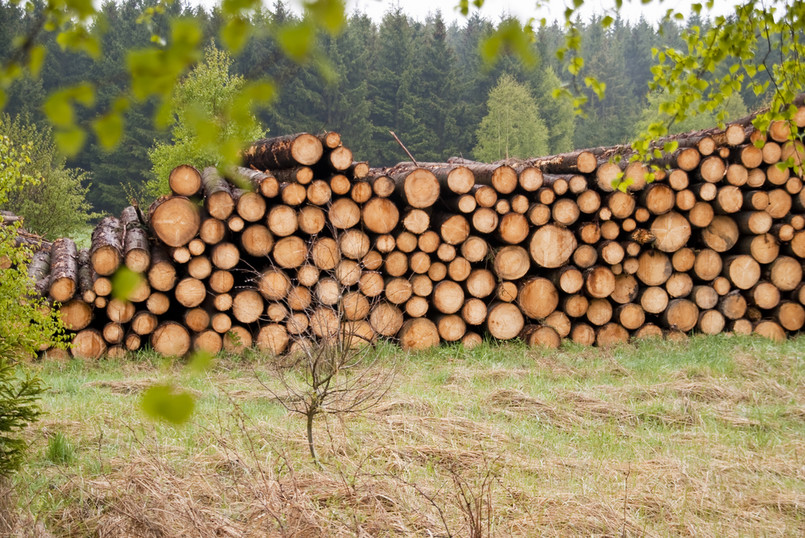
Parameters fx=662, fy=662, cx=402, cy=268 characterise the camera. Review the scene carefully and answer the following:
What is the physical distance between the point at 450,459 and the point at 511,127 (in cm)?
2829

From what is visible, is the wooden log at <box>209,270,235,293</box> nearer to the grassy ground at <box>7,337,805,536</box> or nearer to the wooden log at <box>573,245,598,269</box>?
the grassy ground at <box>7,337,805,536</box>

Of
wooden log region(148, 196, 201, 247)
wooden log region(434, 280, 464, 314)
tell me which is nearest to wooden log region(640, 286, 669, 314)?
wooden log region(434, 280, 464, 314)

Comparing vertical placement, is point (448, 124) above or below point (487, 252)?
above

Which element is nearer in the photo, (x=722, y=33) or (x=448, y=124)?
(x=722, y=33)

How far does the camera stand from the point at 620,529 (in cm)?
266

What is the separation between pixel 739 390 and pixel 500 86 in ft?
95.7

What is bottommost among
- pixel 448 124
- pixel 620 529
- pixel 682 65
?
pixel 620 529

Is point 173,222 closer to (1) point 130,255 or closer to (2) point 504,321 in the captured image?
(1) point 130,255

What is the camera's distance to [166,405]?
827mm

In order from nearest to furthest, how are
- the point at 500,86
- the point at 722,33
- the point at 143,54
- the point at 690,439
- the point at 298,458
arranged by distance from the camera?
the point at 143,54, the point at 722,33, the point at 298,458, the point at 690,439, the point at 500,86

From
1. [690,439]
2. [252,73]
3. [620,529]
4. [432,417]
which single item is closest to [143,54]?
[252,73]

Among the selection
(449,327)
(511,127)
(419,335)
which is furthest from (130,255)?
(511,127)

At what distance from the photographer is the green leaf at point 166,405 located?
0.81 m

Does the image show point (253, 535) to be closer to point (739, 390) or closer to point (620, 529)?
point (620, 529)
